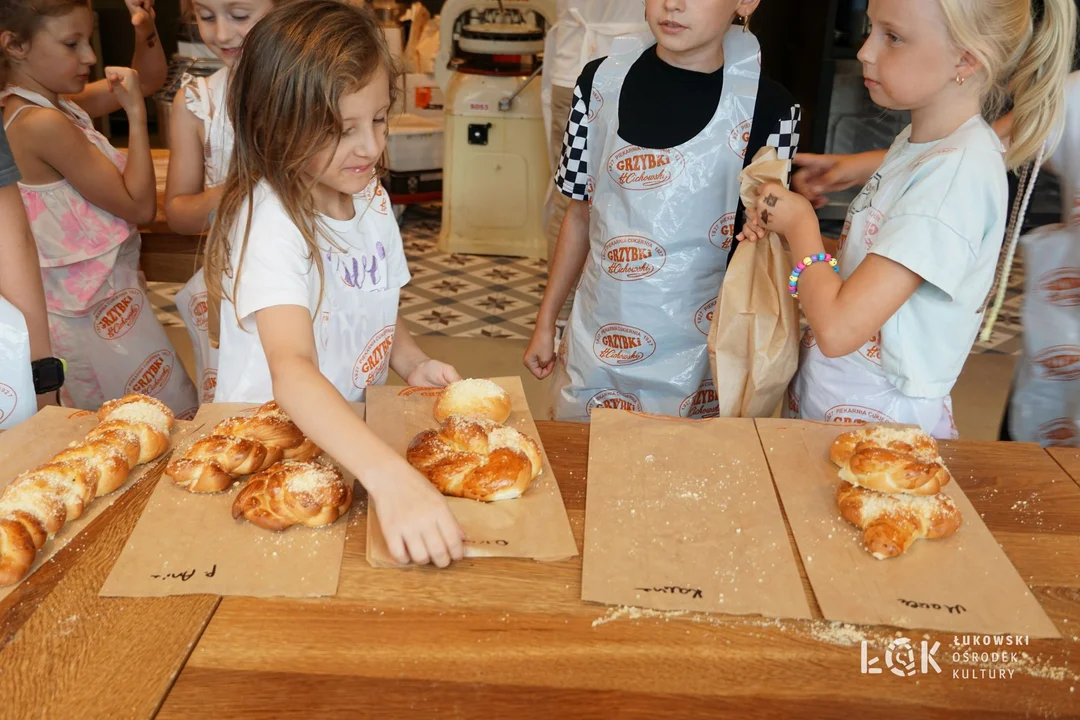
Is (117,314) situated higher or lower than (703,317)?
lower

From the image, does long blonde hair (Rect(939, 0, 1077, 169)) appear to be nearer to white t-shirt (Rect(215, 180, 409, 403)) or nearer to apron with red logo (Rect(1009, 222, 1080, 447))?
apron with red logo (Rect(1009, 222, 1080, 447))

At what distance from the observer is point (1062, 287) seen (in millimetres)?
1812

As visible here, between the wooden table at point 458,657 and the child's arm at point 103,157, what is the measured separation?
141cm

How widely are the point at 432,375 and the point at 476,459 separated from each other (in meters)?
0.48

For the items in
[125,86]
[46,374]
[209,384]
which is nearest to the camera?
[46,374]

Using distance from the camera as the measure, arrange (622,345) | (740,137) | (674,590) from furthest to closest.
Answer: (622,345)
(740,137)
(674,590)

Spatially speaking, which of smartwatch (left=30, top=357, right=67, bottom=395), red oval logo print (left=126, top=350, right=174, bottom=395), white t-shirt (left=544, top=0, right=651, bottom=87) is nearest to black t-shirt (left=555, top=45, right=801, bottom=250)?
smartwatch (left=30, top=357, right=67, bottom=395)

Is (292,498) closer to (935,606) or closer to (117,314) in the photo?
(935,606)

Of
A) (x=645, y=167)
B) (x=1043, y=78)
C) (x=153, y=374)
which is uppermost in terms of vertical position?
(x=1043, y=78)

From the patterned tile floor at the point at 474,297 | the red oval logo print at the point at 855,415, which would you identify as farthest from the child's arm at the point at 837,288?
the patterned tile floor at the point at 474,297

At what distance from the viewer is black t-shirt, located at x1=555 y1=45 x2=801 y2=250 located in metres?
1.79

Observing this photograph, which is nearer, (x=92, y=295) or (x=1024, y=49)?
(x=1024, y=49)

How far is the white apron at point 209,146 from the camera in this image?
81.8 inches

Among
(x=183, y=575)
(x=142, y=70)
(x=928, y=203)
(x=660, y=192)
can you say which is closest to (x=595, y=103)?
(x=660, y=192)
